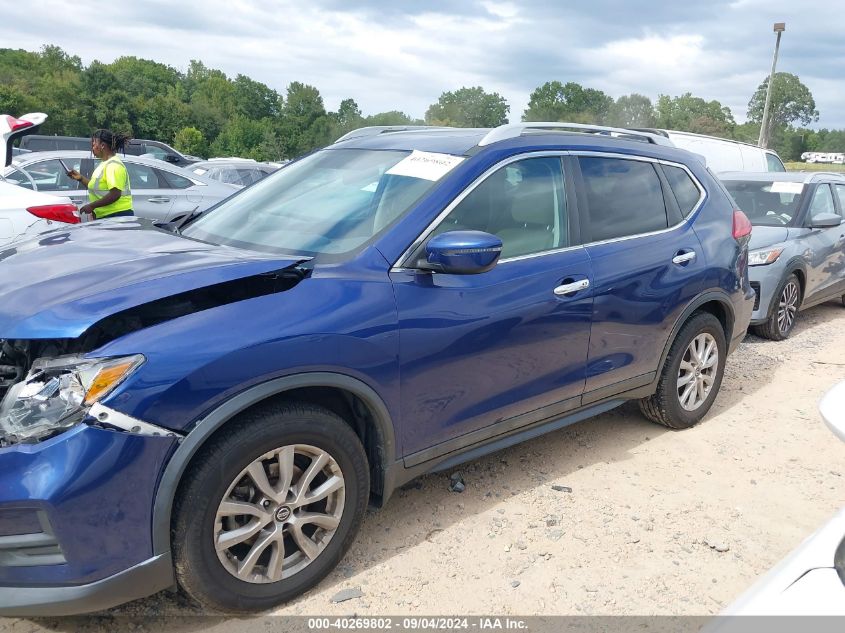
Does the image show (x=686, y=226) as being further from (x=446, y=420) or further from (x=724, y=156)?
(x=724, y=156)

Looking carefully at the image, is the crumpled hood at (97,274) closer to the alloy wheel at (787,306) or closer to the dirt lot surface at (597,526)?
the dirt lot surface at (597,526)

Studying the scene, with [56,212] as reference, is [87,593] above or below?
below

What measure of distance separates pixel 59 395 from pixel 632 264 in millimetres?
2810

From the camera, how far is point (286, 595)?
2.62m

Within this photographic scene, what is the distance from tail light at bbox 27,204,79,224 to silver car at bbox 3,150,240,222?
279cm

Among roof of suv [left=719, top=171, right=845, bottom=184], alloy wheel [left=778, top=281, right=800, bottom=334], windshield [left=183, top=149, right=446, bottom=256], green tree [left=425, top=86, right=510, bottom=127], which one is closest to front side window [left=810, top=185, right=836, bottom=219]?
roof of suv [left=719, top=171, right=845, bottom=184]

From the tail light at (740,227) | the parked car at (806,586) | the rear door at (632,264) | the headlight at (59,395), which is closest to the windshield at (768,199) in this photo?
the tail light at (740,227)

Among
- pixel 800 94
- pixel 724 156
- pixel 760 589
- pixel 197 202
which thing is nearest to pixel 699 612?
pixel 760 589

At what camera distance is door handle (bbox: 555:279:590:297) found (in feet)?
11.0

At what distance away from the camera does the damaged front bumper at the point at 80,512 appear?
2.07 metres

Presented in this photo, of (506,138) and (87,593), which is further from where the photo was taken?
(506,138)

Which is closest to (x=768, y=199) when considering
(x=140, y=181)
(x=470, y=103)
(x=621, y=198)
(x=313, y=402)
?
(x=621, y=198)

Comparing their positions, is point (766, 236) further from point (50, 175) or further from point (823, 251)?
point (50, 175)

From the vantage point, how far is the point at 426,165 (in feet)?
10.6
